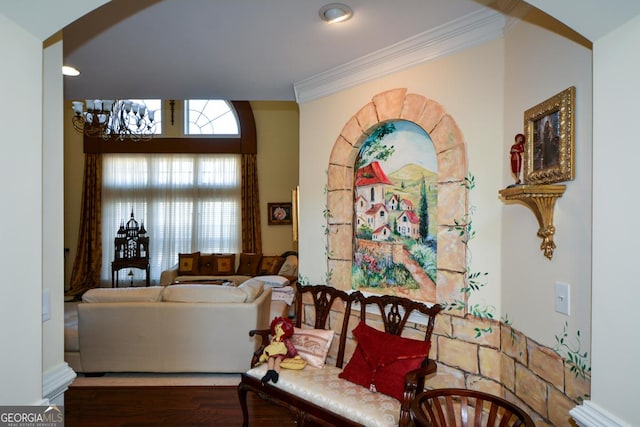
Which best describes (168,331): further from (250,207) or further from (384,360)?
(250,207)

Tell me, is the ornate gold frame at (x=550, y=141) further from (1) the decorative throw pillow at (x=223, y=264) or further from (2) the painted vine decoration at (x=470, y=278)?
(1) the decorative throw pillow at (x=223, y=264)

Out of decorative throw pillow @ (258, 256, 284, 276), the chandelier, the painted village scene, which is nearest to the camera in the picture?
the painted village scene

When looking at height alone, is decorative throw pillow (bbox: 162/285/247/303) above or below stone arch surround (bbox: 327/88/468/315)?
below

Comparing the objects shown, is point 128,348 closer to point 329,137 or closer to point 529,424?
point 329,137

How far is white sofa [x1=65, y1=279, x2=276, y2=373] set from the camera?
3568 mm

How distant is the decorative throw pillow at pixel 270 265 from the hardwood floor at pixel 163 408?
3.31m

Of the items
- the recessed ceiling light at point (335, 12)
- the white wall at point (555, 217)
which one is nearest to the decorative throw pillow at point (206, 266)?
the recessed ceiling light at point (335, 12)

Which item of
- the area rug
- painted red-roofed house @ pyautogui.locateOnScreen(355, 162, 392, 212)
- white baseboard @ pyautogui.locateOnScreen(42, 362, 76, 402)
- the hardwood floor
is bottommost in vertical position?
the area rug

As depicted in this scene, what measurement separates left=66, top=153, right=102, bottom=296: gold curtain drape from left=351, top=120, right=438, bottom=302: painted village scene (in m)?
6.60

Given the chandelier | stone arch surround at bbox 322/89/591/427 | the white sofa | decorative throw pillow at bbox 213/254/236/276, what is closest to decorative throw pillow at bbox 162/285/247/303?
the white sofa

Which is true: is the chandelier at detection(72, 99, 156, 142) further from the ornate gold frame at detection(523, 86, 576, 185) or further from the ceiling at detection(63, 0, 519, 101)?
the ornate gold frame at detection(523, 86, 576, 185)

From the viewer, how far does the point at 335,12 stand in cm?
204

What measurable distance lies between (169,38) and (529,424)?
265 centimetres

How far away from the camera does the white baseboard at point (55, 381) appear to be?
150cm
